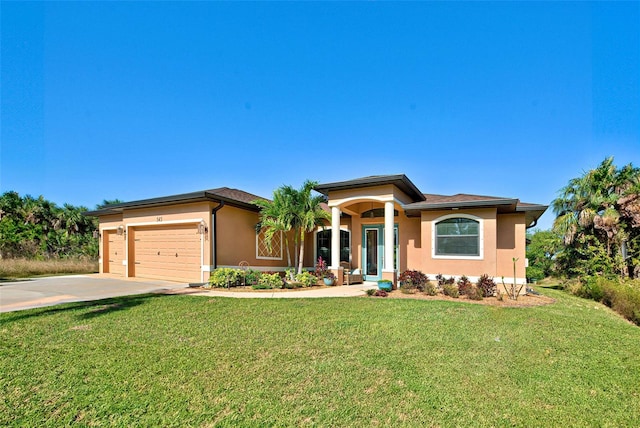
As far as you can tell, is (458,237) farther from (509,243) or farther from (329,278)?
(329,278)

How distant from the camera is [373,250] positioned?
13773 millimetres

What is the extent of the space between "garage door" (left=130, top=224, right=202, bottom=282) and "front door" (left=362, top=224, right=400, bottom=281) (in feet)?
24.0

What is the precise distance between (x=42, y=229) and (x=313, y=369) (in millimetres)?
25948

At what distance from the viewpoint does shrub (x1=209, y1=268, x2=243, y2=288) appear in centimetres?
1092

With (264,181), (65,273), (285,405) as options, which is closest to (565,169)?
(264,181)

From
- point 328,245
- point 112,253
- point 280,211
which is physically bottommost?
point 112,253

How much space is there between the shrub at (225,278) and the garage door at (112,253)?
Answer: 861cm

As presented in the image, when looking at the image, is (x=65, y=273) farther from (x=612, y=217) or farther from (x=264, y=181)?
(x=612, y=217)

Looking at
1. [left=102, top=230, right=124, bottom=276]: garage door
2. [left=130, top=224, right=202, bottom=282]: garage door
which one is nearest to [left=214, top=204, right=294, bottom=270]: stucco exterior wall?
[left=130, top=224, right=202, bottom=282]: garage door

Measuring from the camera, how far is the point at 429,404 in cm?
327

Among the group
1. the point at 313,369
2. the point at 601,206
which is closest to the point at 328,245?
the point at 313,369

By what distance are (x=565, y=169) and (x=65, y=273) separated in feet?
93.8

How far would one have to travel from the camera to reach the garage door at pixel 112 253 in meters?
16.4

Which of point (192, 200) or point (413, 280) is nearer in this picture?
point (413, 280)
